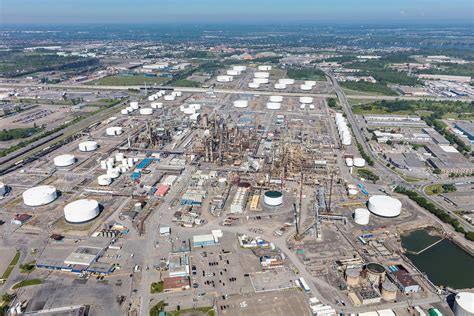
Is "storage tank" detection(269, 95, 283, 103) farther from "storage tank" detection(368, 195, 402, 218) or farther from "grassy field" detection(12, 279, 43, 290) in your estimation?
"grassy field" detection(12, 279, 43, 290)

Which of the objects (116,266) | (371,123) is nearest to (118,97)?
(371,123)

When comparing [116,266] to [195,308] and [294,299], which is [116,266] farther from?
[294,299]

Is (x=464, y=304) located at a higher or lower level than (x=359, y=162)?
higher

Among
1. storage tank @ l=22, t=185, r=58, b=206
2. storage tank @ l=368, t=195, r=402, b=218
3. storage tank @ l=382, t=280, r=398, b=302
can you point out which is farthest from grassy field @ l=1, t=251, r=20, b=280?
storage tank @ l=368, t=195, r=402, b=218

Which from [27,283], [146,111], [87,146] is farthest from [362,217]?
[146,111]


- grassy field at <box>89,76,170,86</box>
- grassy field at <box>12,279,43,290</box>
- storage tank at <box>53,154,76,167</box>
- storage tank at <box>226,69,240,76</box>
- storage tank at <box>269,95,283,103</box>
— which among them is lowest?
grassy field at <box>12,279,43,290</box>

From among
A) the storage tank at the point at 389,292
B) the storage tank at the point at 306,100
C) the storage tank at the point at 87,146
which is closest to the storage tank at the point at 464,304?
the storage tank at the point at 389,292

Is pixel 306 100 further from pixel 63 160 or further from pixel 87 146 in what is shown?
pixel 63 160
